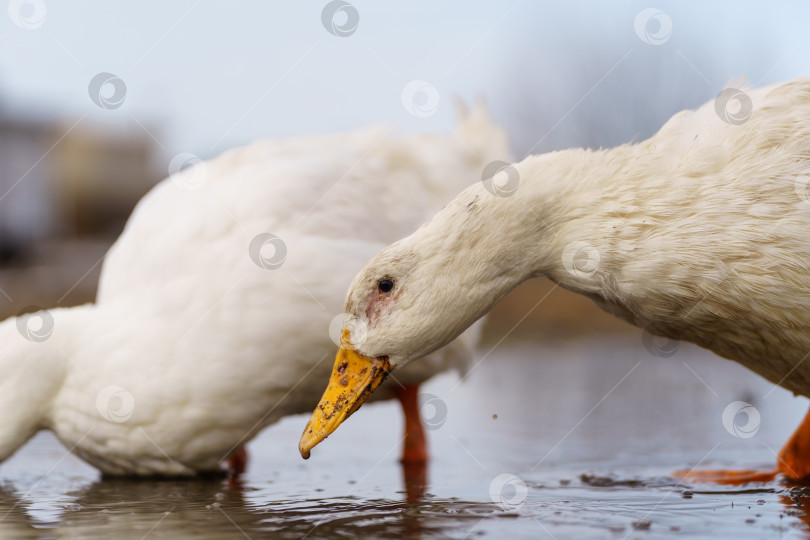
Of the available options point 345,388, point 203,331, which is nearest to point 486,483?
point 345,388

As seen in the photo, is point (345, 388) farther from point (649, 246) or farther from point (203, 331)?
point (649, 246)

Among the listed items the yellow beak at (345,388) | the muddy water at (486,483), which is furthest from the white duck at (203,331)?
the yellow beak at (345,388)

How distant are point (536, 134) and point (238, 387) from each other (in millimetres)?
12589

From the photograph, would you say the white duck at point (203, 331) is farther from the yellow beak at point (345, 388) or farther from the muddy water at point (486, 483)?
the yellow beak at point (345, 388)

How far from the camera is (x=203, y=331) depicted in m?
4.38

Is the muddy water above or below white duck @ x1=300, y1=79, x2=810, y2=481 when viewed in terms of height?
below

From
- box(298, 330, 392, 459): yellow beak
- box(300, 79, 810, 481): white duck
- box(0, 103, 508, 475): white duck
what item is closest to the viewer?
box(300, 79, 810, 481): white duck

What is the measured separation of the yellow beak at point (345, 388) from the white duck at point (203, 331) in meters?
0.83

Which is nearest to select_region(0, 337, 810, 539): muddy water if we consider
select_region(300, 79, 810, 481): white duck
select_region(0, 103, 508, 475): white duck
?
select_region(0, 103, 508, 475): white duck

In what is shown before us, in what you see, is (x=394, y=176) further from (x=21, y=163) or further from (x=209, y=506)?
(x=21, y=163)

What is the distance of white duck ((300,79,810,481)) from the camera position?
10.6ft

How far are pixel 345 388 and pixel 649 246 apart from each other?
122cm

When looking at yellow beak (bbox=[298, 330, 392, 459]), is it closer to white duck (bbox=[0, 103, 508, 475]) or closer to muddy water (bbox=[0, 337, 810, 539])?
muddy water (bbox=[0, 337, 810, 539])

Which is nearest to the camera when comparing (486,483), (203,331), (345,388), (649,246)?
(649,246)
